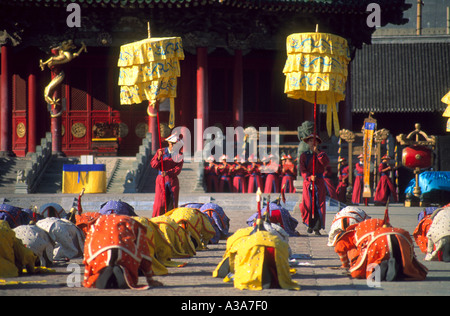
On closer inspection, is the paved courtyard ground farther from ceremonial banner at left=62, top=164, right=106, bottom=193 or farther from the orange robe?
ceremonial banner at left=62, top=164, right=106, bottom=193

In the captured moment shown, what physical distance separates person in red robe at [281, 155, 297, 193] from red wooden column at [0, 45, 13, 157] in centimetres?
848

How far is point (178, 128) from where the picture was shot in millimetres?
24141

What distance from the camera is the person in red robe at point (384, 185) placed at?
70.8ft

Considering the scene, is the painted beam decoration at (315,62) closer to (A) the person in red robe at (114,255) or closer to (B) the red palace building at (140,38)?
(A) the person in red robe at (114,255)

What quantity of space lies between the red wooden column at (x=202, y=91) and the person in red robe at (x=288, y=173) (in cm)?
292

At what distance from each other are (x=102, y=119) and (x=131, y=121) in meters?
0.96

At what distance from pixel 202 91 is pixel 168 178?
10.4 metres

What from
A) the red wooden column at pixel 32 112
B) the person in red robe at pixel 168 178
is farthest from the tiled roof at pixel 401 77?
the person in red robe at pixel 168 178

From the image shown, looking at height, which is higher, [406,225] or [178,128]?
[178,128]

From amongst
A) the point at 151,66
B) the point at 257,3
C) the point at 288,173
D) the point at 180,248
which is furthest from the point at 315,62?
the point at 257,3

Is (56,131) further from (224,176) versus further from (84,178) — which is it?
(224,176)

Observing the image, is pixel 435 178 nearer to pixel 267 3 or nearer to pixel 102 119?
pixel 267 3

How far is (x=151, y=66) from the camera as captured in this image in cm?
1273

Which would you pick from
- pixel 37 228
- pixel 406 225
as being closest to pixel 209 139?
pixel 406 225
